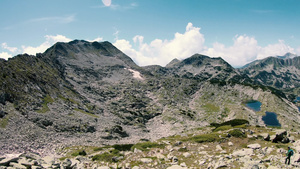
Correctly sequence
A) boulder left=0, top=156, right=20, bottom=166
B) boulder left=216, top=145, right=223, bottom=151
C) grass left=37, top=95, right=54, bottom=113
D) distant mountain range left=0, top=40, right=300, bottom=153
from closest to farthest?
1. boulder left=0, top=156, right=20, bottom=166
2. boulder left=216, top=145, right=223, bottom=151
3. distant mountain range left=0, top=40, right=300, bottom=153
4. grass left=37, top=95, right=54, bottom=113

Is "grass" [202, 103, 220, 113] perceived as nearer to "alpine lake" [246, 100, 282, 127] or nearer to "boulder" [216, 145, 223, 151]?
"alpine lake" [246, 100, 282, 127]

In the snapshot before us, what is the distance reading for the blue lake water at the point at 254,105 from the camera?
427 ft

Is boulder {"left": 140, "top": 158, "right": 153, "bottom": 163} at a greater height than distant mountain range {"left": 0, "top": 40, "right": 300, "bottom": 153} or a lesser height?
lesser

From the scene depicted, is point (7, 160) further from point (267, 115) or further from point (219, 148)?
point (267, 115)

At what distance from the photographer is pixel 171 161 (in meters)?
26.4

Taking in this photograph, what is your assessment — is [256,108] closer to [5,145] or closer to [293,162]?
[293,162]

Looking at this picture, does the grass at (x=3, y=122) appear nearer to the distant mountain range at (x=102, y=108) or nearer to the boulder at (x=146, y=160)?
the distant mountain range at (x=102, y=108)

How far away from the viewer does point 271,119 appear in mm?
107750

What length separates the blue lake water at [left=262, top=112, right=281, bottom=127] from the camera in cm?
10005

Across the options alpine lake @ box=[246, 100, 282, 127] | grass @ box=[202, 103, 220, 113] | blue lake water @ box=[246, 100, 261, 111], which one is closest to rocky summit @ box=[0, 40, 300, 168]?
grass @ box=[202, 103, 220, 113]

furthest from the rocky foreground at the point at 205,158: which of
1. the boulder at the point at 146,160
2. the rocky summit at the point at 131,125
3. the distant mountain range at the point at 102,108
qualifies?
the distant mountain range at the point at 102,108

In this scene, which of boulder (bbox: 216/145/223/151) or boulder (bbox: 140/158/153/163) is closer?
boulder (bbox: 140/158/153/163)

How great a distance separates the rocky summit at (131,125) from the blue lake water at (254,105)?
2.80m

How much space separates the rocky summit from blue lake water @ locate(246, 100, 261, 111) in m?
2.80
